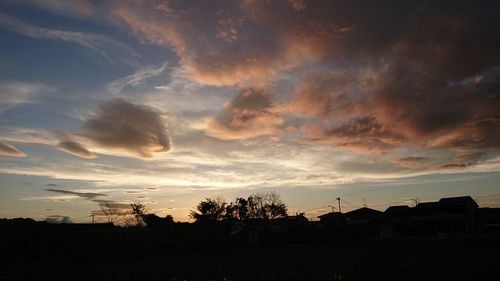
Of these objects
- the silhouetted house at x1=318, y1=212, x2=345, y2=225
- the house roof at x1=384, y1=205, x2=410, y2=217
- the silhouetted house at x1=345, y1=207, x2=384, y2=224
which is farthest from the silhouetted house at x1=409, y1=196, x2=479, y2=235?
the silhouetted house at x1=318, y1=212, x2=345, y2=225

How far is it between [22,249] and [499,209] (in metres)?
84.5

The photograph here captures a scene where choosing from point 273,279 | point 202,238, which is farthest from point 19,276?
point 202,238

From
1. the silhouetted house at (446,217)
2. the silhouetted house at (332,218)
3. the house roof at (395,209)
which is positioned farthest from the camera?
the silhouetted house at (332,218)

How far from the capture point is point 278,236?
56031 mm

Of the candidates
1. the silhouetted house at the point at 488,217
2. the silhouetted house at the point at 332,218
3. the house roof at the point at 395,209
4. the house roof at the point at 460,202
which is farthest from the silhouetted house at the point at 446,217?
the silhouetted house at the point at 332,218

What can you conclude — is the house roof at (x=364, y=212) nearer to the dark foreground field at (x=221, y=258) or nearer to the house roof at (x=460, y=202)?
the house roof at (x=460, y=202)

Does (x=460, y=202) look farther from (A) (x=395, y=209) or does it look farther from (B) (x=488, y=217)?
(A) (x=395, y=209)

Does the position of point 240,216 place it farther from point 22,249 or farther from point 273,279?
point 273,279

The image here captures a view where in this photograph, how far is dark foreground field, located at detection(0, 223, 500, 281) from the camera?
2038 centimetres

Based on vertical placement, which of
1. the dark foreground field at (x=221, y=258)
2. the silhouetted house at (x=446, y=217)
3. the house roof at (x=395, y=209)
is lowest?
the dark foreground field at (x=221, y=258)

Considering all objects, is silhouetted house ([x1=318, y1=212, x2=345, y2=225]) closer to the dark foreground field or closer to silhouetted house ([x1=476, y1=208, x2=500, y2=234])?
silhouetted house ([x1=476, y1=208, x2=500, y2=234])

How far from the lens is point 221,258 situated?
34.9 meters

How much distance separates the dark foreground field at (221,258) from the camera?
66.8 feet

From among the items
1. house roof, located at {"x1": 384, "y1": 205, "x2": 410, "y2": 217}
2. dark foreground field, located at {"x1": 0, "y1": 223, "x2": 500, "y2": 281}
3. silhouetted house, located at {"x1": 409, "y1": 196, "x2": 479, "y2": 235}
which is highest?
house roof, located at {"x1": 384, "y1": 205, "x2": 410, "y2": 217}
